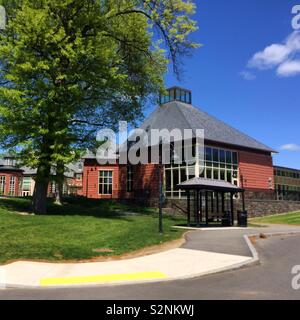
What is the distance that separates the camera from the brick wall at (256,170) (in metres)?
39.9

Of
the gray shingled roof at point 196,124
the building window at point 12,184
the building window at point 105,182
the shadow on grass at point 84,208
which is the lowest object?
the shadow on grass at point 84,208

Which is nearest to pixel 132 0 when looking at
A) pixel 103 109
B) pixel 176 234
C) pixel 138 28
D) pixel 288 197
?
pixel 138 28

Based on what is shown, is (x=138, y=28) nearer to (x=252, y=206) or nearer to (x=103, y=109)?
(x=103, y=109)

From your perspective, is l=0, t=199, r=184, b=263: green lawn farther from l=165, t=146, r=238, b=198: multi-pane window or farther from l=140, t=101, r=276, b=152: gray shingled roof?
l=140, t=101, r=276, b=152: gray shingled roof

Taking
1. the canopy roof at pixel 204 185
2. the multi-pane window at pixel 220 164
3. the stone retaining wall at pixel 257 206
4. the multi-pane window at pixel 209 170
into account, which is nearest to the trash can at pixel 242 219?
the canopy roof at pixel 204 185

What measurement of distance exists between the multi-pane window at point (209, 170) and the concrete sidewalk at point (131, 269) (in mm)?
20821

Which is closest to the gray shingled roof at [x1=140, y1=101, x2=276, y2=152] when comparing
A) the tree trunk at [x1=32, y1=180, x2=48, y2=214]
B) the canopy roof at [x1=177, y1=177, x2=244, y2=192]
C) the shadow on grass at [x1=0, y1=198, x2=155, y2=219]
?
the shadow on grass at [x1=0, y1=198, x2=155, y2=219]

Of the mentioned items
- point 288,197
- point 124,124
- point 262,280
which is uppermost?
point 124,124

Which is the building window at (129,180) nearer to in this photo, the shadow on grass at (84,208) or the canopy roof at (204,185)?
the shadow on grass at (84,208)

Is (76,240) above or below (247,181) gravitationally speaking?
below

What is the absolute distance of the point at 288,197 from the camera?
42.9 meters

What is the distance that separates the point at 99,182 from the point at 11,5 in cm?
2205

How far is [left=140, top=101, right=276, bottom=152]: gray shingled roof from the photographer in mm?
37500

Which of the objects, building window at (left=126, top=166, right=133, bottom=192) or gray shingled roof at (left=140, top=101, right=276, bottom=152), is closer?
gray shingled roof at (left=140, top=101, right=276, bottom=152)
